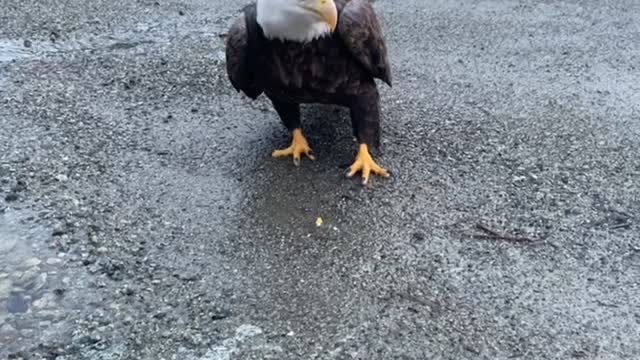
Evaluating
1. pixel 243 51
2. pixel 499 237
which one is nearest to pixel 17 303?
pixel 243 51

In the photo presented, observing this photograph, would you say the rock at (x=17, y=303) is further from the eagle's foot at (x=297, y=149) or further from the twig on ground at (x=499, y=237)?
the twig on ground at (x=499, y=237)

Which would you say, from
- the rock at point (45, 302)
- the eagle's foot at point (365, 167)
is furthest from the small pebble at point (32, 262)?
the eagle's foot at point (365, 167)

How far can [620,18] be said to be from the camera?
6.39m

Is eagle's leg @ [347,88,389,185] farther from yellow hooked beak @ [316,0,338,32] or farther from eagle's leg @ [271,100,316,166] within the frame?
yellow hooked beak @ [316,0,338,32]

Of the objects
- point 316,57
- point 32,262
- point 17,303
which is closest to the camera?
point 17,303

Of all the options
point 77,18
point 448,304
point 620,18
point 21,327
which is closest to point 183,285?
point 21,327

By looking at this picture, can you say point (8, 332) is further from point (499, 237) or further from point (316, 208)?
point (499, 237)

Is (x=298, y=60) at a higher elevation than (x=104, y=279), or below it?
higher

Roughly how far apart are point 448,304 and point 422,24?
11.9ft

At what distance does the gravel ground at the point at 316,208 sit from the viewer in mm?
2973

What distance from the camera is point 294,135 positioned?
4.30 metres

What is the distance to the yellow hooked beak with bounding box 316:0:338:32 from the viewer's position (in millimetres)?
3506

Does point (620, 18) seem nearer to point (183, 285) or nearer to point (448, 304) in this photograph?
point (448, 304)

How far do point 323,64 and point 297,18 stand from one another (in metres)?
0.33
